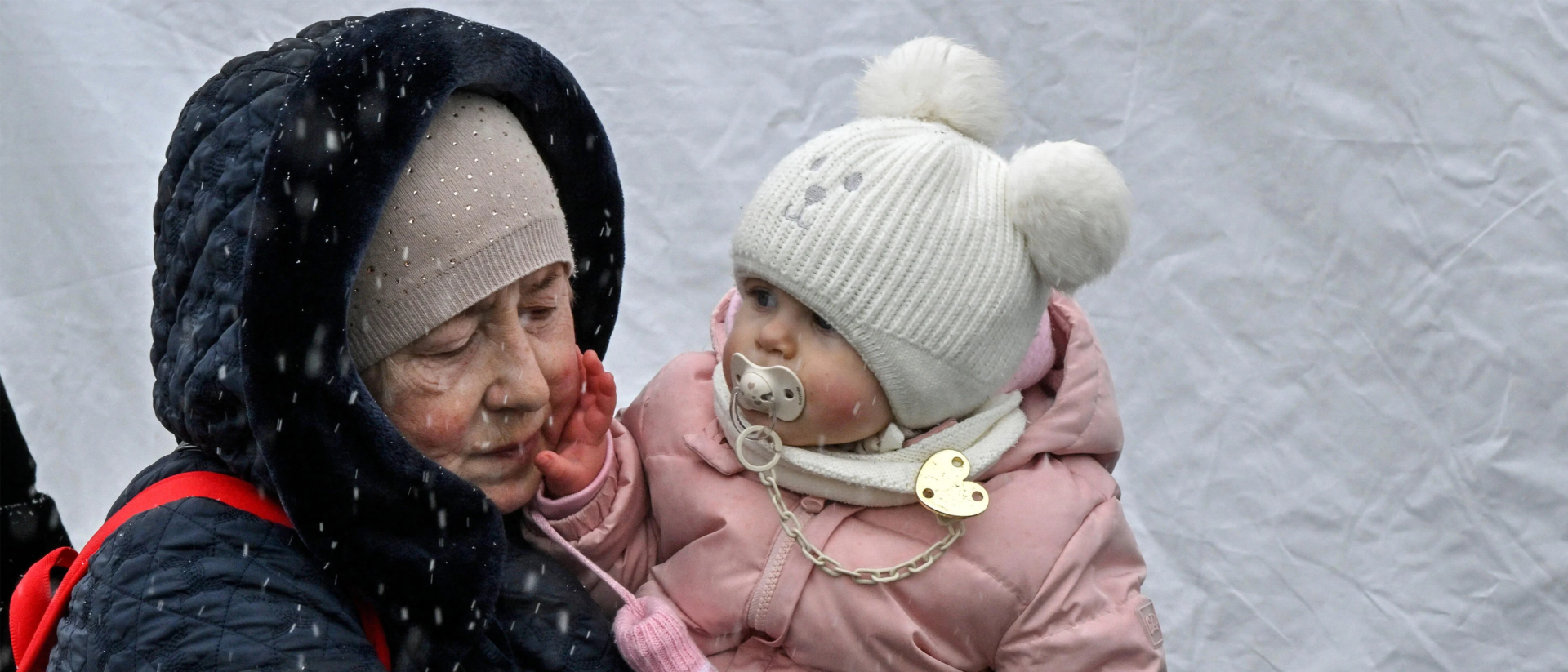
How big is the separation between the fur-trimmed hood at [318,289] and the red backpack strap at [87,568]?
20 millimetres

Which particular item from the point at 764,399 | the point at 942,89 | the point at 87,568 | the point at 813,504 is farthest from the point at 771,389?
the point at 87,568

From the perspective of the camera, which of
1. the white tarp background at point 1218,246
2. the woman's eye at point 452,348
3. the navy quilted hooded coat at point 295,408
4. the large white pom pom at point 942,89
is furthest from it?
the white tarp background at point 1218,246

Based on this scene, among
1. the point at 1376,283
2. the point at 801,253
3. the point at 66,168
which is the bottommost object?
the point at 1376,283

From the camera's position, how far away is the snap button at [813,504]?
1.42 m

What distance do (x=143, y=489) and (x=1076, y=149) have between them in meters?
0.92

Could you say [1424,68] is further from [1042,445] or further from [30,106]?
[30,106]

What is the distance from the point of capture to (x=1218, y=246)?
1975 mm

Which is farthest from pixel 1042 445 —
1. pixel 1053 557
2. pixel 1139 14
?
pixel 1139 14

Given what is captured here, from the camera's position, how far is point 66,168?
189 cm

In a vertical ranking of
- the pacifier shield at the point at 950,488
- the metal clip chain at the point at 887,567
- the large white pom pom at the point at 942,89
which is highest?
the large white pom pom at the point at 942,89

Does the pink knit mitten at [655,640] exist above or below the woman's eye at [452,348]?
below

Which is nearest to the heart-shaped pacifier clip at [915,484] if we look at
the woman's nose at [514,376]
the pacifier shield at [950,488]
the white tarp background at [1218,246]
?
the pacifier shield at [950,488]

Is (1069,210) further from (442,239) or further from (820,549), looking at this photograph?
(442,239)

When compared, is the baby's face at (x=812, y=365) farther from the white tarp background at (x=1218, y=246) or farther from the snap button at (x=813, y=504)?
the white tarp background at (x=1218, y=246)
